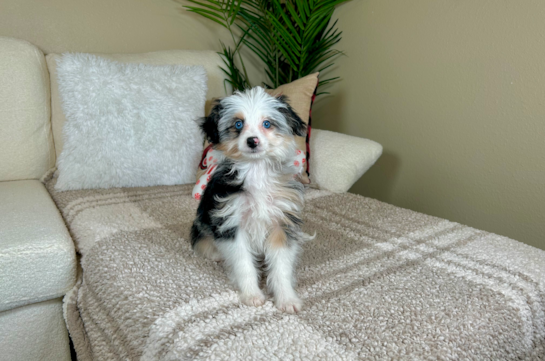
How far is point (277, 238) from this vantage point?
36.5 inches

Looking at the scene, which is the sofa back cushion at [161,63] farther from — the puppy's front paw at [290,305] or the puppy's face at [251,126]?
the puppy's front paw at [290,305]

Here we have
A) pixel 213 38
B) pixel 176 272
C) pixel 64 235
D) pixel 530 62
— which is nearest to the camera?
pixel 176 272

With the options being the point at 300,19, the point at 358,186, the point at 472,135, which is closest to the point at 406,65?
the point at 472,135

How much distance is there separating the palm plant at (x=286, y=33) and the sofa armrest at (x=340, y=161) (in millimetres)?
671

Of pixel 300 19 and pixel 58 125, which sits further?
pixel 300 19

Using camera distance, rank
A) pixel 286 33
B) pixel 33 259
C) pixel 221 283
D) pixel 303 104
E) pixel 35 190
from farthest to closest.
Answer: pixel 286 33 → pixel 303 104 → pixel 35 190 → pixel 33 259 → pixel 221 283

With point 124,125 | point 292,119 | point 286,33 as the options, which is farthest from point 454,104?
point 124,125

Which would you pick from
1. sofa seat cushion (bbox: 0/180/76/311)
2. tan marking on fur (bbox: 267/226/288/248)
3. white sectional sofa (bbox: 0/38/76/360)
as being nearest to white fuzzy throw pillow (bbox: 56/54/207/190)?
white sectional sofa (bbox: 0/38/76/360)

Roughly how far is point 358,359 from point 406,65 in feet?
5.57

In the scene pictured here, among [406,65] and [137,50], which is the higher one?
[406,65]

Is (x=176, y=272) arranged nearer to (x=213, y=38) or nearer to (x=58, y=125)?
(x=58, y=125)

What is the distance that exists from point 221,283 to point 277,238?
179mm

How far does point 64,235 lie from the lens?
1.11m

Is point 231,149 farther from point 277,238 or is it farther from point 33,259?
point 33,259
